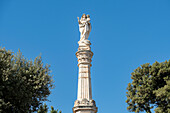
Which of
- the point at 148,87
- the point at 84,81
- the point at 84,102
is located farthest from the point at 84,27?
the point at 148,87

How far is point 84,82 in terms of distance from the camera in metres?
16.4

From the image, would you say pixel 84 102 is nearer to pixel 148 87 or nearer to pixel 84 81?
pixel 84 81

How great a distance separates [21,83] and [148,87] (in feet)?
43.1

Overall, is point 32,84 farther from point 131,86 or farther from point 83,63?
point 131,86

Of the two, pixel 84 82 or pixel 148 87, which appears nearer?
pixel 84 82

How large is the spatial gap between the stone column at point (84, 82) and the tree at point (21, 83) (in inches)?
91.2

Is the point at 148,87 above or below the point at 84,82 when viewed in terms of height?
above

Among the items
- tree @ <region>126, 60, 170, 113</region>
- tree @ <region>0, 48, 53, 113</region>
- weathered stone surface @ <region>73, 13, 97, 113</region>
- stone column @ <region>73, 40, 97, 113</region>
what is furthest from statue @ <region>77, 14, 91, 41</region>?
tree @ <region>126, 60, 170, 113</region>

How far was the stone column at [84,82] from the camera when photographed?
1518cm

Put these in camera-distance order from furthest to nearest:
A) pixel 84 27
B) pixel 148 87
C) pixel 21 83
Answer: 1. pixel 148 87
2. pixel 84 27
3. pixel 21 83

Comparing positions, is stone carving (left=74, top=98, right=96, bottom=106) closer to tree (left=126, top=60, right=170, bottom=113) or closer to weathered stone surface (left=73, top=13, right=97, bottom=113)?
weathered stone surface (left=73, top=13, right=97, bottom=113)

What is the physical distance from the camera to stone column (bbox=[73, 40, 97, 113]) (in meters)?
15.2

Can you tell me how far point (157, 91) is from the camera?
71.3ft

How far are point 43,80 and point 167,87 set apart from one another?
1154cm
